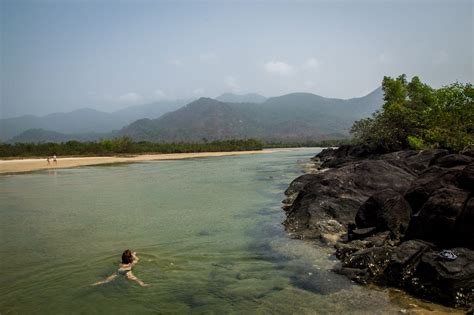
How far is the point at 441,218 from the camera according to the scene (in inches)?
487

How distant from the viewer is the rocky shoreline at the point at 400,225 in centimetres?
1064

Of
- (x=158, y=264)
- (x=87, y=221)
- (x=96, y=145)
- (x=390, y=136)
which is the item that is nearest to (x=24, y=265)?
(x=158, y=264)

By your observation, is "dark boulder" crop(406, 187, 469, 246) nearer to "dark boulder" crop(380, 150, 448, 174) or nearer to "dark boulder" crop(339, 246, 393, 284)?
"dark boulder" crop(339, 246, 393, 284)

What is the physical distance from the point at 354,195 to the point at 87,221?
A: 642 inches

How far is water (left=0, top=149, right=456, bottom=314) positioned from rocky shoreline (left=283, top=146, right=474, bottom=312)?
2.83 ft

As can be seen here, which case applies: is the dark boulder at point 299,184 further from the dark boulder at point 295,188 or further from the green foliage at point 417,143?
the green foliage at point 417,143

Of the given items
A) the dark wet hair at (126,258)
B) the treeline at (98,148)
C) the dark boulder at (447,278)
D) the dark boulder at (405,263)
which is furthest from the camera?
the treeline at (98,148)

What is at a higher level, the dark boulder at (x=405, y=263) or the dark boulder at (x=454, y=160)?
the dark boulder at (x=454, y=160)

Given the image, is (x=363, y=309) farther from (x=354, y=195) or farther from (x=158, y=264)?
(x=354, y=195)

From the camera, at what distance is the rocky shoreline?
1064 centimetres

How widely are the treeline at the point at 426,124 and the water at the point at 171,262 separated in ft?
60.0

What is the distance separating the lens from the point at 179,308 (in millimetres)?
11008

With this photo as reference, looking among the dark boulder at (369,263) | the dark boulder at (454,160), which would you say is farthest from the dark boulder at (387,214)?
the dark boulder at (454,160)

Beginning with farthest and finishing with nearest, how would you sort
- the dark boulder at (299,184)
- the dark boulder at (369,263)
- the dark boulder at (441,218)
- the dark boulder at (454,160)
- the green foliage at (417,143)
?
the green foliage at (417,143), the dark boulder at (299,184), the dark boulder at (454,160), the dark boulder at (369,263), the dark boulder at (441,218)
